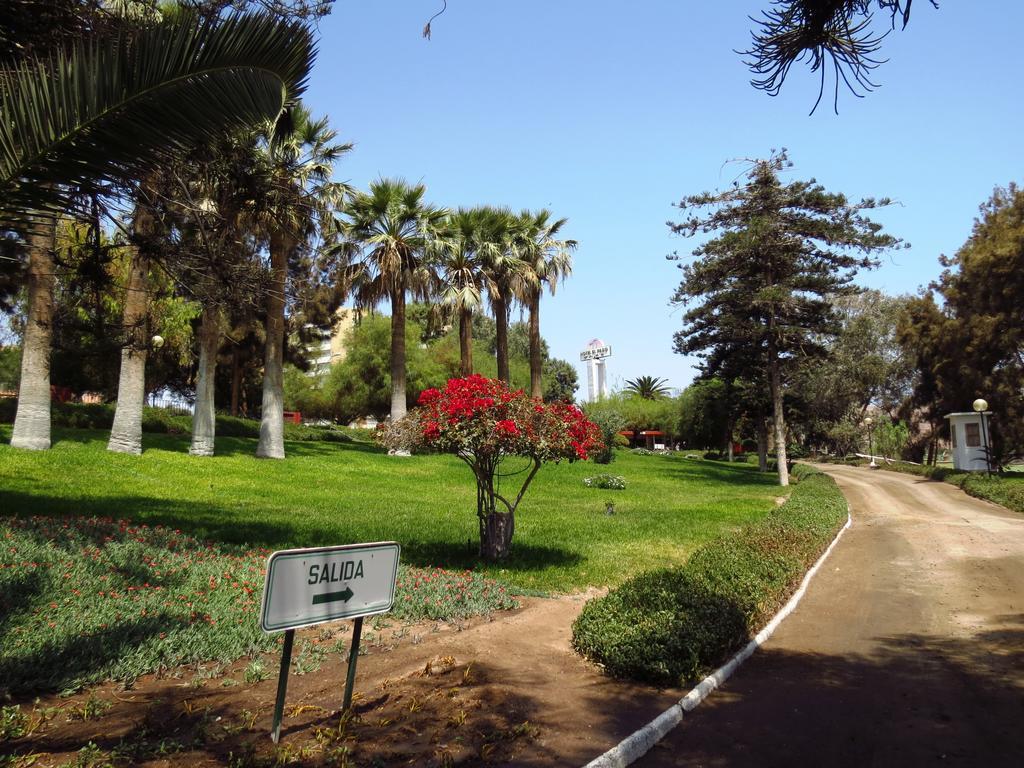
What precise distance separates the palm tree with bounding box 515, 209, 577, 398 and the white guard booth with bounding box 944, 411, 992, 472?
722 inches

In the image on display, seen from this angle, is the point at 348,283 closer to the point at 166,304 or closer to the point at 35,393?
the point at 166,304

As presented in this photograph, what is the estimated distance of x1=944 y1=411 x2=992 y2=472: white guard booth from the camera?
30.9m

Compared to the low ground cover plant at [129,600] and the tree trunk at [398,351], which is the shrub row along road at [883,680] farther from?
the tree trunk at [398,351]

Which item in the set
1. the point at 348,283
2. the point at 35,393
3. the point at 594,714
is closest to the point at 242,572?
the point at 594,714

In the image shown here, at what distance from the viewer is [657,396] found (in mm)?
95125

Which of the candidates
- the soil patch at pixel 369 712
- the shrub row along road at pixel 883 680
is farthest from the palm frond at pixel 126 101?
the shrub row along road at pixel 883 680

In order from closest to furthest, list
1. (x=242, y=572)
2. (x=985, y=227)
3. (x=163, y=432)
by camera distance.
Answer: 1. (x=242, y=572)
2. (x=163, y=432)
3. (x=985, y=227)

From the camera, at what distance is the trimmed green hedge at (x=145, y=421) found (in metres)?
24.7

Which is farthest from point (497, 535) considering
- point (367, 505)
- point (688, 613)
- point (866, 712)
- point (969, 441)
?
point (969, 441)

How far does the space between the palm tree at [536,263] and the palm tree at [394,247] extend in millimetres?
4787

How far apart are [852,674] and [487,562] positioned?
5512 mm

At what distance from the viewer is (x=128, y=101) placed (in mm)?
3865

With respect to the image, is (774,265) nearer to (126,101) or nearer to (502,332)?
(502,332)

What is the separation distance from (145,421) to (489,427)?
899 inches
